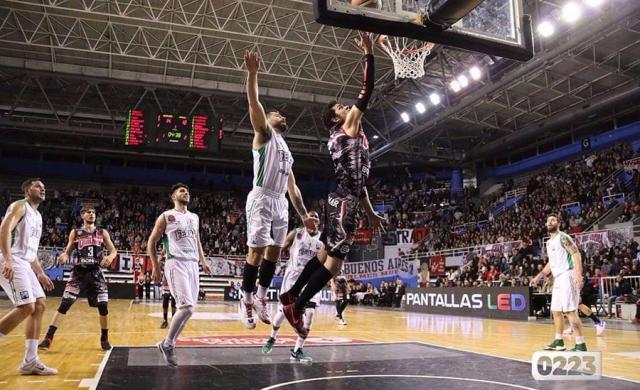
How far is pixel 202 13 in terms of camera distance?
756 inches

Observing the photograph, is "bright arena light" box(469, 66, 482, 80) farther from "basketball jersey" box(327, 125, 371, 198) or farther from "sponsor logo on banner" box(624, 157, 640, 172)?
"basketball jersey" box(327, 125, 371, 198)

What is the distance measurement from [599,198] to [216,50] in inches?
688

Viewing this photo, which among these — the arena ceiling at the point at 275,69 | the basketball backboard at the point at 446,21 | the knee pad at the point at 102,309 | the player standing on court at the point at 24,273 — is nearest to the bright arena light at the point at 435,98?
the arena ceiling at the point at 275,69

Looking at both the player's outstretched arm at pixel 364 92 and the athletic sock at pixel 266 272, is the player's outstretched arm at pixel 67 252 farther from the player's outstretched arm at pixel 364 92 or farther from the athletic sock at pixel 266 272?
the player's outstretched arm at pixel 364 92

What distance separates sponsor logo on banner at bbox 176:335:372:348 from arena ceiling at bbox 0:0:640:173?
1218 cm

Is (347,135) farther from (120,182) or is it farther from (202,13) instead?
(120,182)

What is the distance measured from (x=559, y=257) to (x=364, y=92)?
496 centimetres

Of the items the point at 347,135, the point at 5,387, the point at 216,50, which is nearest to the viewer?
the point at 5,387

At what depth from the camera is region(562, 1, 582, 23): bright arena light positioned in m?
15.6

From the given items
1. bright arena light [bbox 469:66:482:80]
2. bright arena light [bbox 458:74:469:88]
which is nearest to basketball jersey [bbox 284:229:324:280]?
bright arena light [bbox 469:66:482:80]

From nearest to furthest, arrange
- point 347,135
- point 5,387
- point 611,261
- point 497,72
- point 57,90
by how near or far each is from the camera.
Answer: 1. point 5,387
2. point 347,135
3. point 611,261
4. point 497,72
5. point 57,90

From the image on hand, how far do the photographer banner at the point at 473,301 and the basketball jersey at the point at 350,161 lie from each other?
1246 cm

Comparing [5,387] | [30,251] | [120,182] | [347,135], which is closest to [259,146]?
[347,135]

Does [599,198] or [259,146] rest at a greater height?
[599,198]
